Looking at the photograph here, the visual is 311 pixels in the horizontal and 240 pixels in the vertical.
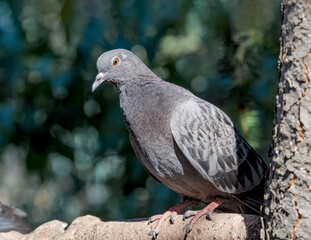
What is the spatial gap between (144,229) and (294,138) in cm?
131

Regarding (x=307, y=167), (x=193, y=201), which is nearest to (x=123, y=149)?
(x=193, y=201)

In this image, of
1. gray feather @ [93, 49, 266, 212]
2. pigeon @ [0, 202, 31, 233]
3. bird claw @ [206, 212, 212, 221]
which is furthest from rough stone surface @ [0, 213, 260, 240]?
pigeon @ [0, 202, 31, 233]

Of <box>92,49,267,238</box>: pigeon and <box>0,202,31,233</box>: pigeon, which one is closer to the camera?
<box>92,49,267,238</box>: pigeon

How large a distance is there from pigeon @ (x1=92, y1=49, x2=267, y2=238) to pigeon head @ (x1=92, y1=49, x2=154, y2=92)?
0.56 feet

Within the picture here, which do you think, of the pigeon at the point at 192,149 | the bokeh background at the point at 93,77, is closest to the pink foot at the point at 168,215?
the pigeon at the point at 192,149

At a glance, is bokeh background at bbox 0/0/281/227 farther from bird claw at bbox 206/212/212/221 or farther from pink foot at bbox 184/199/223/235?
bird claw at bbox 206/212/212/221

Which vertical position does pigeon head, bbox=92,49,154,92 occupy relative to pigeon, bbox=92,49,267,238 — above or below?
above

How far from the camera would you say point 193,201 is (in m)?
4.37

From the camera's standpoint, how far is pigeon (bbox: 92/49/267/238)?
399cm

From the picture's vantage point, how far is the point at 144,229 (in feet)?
12.2

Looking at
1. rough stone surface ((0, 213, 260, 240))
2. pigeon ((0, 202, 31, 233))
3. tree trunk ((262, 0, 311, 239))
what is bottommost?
pigeon ((0, 202, 31, 233))

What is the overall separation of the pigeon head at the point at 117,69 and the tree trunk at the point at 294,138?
1.75m

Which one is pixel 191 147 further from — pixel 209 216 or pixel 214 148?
pixel 209 216

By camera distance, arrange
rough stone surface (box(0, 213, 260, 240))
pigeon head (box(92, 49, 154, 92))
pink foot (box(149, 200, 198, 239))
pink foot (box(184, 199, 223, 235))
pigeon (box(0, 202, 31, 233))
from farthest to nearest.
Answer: pigeon (box(0, 202, 31, 233)), pigeon head (box(92, 49, 154, 92)), pink foot (box(149, 200, 198, 239)), pink foot (box(184, 199, 223, 235)), rough stone surface (box(0, 213, 260, 240))
